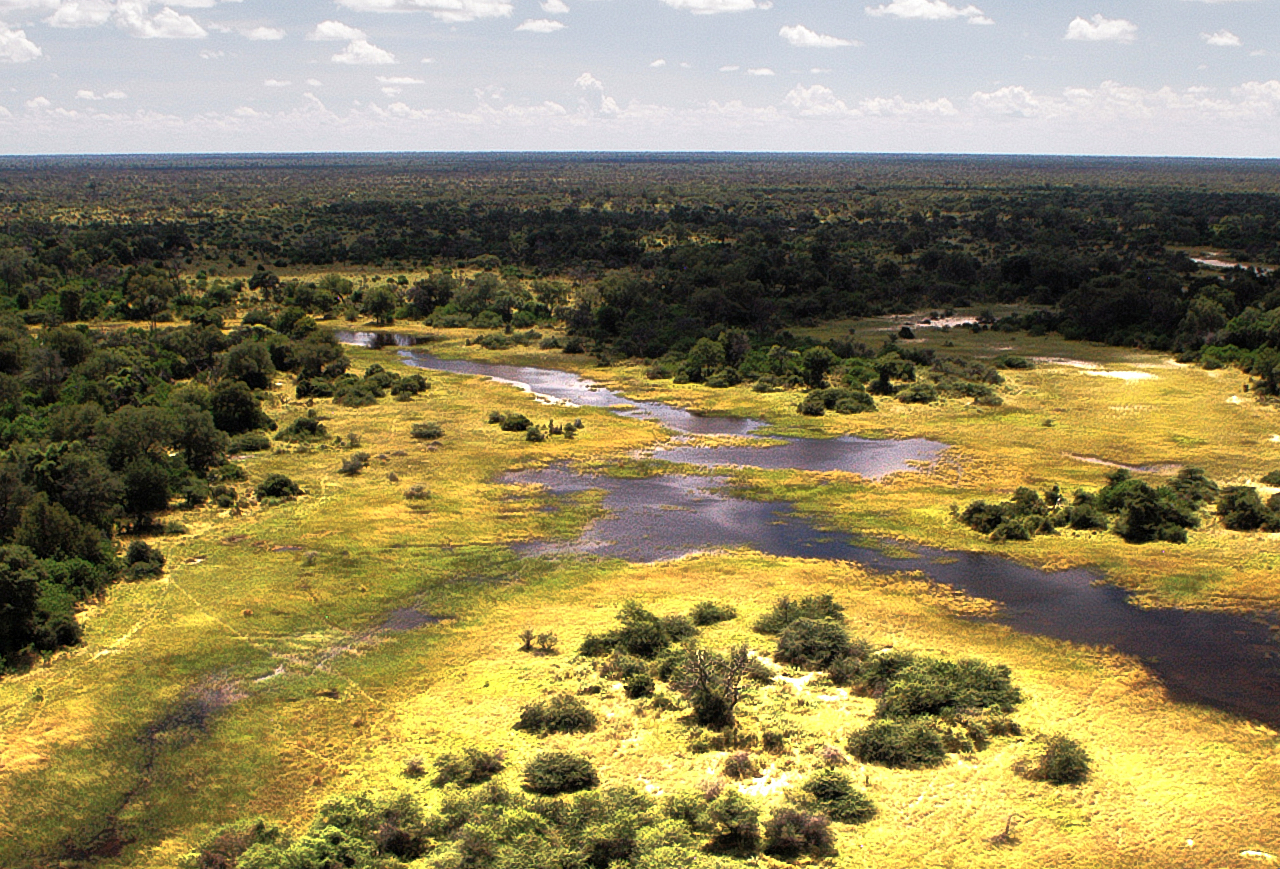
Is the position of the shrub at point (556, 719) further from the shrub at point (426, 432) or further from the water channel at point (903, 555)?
the shrub at point (426, 432)

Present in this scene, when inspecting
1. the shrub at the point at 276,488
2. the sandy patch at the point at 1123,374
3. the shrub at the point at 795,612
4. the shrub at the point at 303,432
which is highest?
the sandy patch at the point at 1123,374

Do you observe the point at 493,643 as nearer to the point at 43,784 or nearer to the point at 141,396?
the point at 43,784

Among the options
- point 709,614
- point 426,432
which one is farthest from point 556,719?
point 426,432

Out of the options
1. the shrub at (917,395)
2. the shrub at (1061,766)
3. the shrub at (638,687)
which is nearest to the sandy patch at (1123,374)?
the shrub at (917,395)

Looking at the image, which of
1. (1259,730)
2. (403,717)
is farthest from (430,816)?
(1259,730)

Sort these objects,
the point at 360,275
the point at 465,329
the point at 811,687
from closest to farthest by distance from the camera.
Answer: the point at 811,687 < the point at 465,329 < the point at 360,275

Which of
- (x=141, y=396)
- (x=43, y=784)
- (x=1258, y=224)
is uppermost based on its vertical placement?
(x=1258, y=224)
